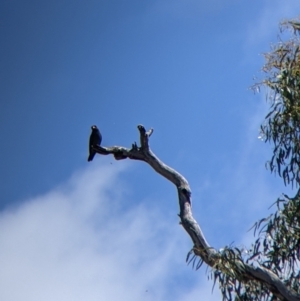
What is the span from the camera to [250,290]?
24.0 feet

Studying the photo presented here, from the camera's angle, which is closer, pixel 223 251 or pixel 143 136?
pixel 223 251

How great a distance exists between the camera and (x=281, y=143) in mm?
7797

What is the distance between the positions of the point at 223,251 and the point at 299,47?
5.95 ft

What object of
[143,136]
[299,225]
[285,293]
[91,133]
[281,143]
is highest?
[91,133]

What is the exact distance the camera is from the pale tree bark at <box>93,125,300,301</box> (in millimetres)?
7078

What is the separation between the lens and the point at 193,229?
7340mm

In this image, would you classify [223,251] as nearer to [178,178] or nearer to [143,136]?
[178,178]

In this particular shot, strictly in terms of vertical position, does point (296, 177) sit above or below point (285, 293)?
above

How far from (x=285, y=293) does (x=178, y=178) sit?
1393 millimetres

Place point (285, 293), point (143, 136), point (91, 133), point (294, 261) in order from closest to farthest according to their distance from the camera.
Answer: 1. point (285, 293)
2. point (294, 261)
3. point (143, 136)
4. point (91, 133)

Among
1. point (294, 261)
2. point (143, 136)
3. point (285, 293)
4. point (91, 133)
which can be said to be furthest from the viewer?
point (91, 133)

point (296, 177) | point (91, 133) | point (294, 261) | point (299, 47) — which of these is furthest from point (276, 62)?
point (91, 133)

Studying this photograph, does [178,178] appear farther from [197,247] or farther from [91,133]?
[91,133]

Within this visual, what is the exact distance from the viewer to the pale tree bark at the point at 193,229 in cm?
708
